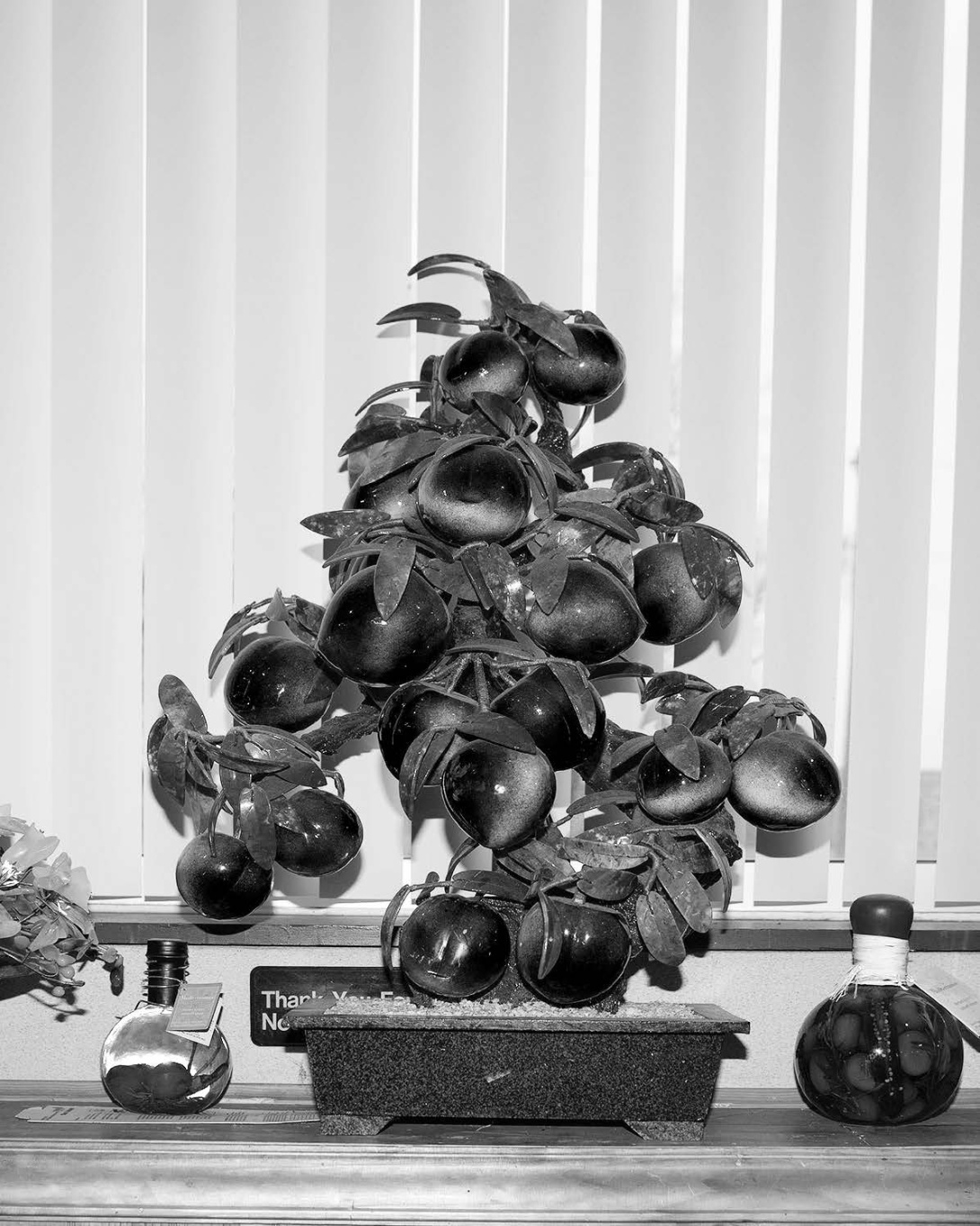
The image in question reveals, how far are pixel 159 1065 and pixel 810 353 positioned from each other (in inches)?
32.6

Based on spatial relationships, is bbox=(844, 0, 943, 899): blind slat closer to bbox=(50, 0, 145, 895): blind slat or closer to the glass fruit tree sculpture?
the glass fruit tree sculpture

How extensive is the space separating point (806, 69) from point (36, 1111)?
111 centimetres

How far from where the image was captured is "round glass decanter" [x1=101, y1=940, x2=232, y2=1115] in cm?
96

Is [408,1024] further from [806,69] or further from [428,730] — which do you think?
[806,69]

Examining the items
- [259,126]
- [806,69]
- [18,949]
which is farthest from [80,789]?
[806,69]

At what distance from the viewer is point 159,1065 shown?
0.96 metres

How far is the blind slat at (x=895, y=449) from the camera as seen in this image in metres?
1.16

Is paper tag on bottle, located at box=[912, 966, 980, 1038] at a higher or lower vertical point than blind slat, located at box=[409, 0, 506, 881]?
lower

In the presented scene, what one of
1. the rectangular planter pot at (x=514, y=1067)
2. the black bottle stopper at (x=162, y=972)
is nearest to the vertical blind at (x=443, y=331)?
the black bottle stopper at (x=162, y=972)

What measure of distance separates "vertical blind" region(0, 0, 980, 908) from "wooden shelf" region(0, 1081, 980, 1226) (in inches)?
12.1

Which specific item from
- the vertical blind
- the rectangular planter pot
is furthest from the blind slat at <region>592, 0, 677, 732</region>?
the rectangular planter pot

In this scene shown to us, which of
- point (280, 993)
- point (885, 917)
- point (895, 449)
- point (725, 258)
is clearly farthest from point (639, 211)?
point (280, 993)

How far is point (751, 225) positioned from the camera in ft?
3.85

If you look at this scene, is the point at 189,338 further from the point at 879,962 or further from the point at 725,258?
the point at 879,962
